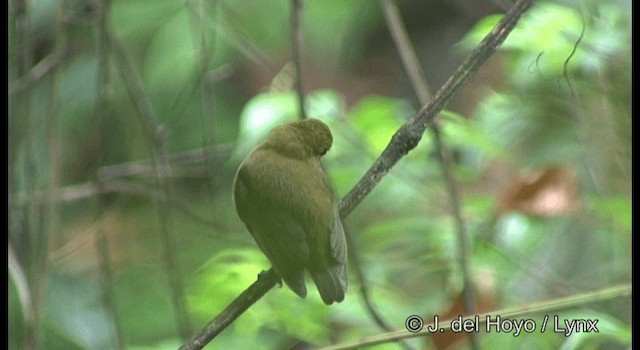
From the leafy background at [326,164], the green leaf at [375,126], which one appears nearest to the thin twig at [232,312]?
the leafy background at [326,164]

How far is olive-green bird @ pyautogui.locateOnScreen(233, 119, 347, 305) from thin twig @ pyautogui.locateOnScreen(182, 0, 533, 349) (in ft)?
0.09

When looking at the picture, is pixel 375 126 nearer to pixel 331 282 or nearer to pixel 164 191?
pixel 164 191

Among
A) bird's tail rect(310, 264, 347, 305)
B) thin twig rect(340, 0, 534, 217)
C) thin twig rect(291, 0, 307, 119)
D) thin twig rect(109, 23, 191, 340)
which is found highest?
thin twig rect(340, 0, 534, 217)

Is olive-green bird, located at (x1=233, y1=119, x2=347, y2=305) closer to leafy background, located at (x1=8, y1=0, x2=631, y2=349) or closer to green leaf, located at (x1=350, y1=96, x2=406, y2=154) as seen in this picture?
leafy background, located at (x1=8, y1=0, x2=631, y2=349)

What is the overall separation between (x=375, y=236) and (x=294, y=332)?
421 millimetres

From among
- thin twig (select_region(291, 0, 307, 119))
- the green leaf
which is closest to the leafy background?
the green leaf

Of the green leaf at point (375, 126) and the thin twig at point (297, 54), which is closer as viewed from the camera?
Result: the thin twig at point (297, 54)

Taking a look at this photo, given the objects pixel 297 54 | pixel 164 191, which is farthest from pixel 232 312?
pixel 164 191

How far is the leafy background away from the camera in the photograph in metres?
1.24

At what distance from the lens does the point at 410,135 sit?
0.70 meters

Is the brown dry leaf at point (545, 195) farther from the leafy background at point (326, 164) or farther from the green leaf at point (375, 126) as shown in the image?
the green leaf at point (375, 126)

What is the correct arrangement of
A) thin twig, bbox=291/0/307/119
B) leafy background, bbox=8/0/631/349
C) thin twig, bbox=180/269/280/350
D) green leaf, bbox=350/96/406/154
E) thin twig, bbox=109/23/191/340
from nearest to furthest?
1. thin twig, bbox=180/269/280/350
2. thin twig, bbox=291/0/307/119
3. thin twig, bbox=109/23/191/340
4. leafy background, bbox=8/0/631/349
5. green leaf, bbox=350/96/406/154

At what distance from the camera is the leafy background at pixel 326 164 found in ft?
4.08
